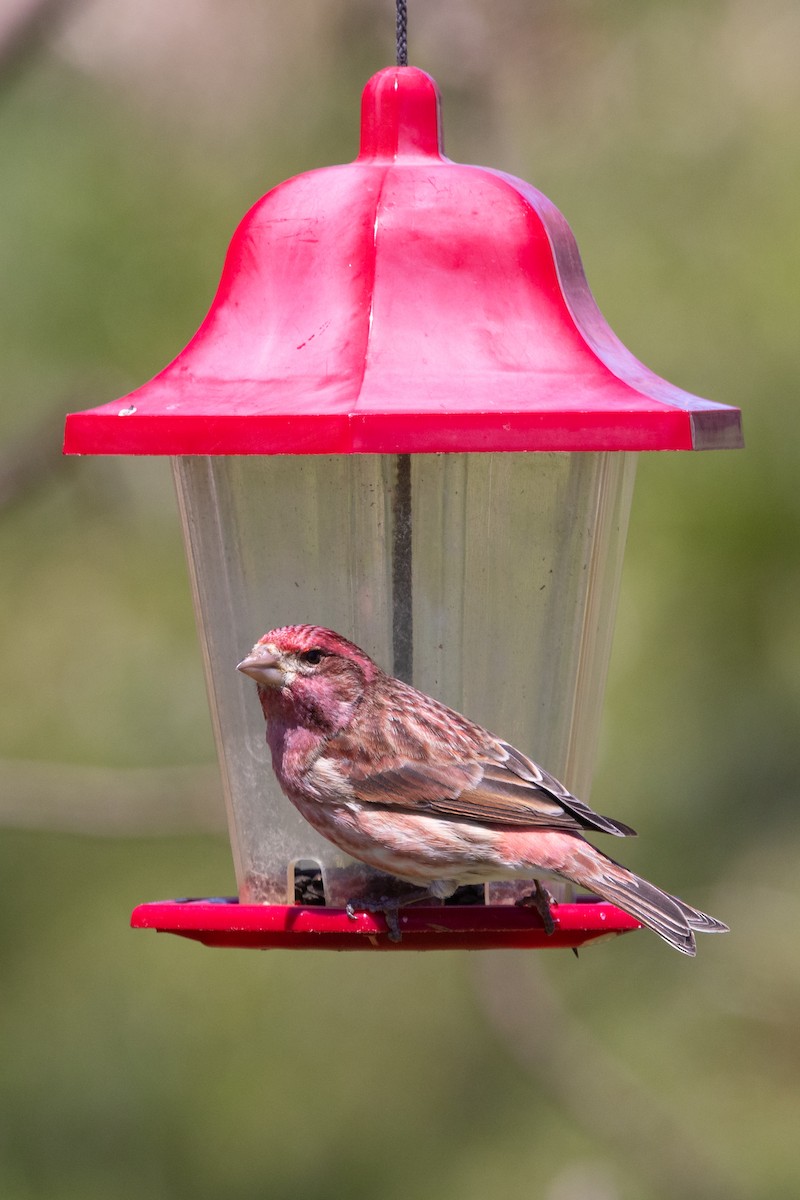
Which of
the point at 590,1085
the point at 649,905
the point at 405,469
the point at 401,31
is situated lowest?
the point at 590,1085

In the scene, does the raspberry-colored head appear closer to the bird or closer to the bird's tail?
the bird

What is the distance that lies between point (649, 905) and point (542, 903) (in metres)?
0.24

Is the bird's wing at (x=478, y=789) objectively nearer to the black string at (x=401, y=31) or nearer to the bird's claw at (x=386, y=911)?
the bird's claw at (x=386, y=911)

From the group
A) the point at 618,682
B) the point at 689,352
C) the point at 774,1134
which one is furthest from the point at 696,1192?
the point at 689,352

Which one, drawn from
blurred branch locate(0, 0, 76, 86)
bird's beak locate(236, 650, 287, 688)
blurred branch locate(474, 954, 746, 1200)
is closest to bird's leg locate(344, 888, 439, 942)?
bird's beak locate(236, 650, 287, 688)

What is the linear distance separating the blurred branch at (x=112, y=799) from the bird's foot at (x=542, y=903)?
3.65 metres

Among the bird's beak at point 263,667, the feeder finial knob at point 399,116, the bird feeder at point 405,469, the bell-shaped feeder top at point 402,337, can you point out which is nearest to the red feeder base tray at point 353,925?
the bird feeder at point 405,469

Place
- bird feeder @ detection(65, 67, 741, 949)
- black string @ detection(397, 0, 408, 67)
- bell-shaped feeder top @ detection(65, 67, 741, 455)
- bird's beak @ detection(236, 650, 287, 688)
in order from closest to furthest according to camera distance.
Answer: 1. bell-shaped feeder top @ detection(65, 67, 741, 455)
2. bird feeder @ detection(65, 67, 741, 949)
3. black string @ detection(397, 0, 408, 67)
4. bird's beak @ detection(236, 650, 287, 688)

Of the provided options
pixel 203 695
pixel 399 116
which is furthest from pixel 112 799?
pixel 399 116

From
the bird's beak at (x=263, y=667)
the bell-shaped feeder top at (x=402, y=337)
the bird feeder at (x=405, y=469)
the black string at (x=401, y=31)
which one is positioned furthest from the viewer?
the bird's beak at (x=263, y=667)

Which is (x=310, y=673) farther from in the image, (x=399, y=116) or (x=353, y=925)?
(x=399, y=116)

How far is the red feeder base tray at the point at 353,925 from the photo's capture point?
12.9ft

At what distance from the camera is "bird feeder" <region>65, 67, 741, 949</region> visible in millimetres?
3688

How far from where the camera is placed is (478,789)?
4211 millimetres
